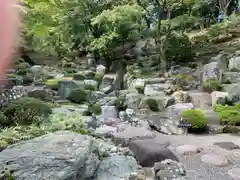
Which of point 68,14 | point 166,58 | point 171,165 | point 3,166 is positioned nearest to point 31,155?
point 3,166

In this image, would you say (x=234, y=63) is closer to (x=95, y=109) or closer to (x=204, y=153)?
(x=95, y=109)

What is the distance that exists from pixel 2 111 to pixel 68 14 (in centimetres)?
876

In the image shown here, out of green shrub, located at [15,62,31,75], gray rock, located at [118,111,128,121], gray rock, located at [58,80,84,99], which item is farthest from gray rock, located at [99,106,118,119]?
green shrub, located at [15,62,31,75]

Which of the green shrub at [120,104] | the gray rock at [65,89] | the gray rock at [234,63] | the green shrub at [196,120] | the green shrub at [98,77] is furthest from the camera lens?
the green shrub at [98,77]

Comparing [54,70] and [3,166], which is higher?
[54,70]

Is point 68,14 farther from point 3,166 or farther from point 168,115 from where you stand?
point 3,166

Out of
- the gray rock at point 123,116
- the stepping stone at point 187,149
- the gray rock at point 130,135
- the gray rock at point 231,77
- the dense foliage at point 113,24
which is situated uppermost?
the dense foliage at point 113,24

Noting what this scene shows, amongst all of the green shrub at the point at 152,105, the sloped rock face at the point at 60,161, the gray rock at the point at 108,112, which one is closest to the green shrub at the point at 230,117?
the green shrub at the point at 152,105

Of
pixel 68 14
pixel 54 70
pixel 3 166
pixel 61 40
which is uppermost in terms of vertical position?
pixel 68 14

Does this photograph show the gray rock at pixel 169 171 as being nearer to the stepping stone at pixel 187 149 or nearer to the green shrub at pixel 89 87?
the stepping stone at pixel 187 149

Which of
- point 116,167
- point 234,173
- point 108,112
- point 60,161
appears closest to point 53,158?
point 60,161

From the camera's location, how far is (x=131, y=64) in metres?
12.9

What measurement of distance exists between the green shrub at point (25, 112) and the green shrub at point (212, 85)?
16.5ft

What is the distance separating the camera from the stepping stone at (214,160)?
4.13 m
